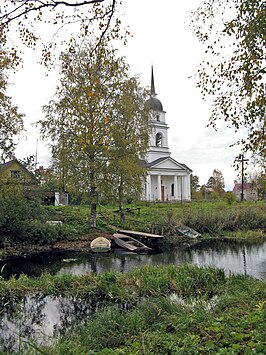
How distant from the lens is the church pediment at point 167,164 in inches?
1906

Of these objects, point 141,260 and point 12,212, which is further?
point 12,212

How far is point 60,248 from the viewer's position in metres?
19.6

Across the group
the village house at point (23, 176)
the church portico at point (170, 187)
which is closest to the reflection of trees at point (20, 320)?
the village house at point (23, 176)

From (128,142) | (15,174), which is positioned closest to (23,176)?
(15,174)

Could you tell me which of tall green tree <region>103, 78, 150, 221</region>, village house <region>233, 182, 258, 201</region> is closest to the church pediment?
village house <region>233, 182, 258, 201</region>

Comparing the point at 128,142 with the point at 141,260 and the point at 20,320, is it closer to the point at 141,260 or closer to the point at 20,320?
the point at 141,260

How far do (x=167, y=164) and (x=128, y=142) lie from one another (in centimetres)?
2795

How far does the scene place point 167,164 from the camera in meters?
50.2

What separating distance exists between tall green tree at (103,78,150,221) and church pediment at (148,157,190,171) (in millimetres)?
22695

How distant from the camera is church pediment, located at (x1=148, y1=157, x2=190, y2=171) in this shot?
48406 mm

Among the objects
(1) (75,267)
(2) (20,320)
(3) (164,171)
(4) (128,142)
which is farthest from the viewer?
(3) (164,171)

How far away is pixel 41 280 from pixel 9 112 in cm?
1259

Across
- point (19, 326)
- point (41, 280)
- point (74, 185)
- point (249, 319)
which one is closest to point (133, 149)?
point (74, 185)

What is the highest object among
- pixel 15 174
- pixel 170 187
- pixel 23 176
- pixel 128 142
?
pixel 128 142
